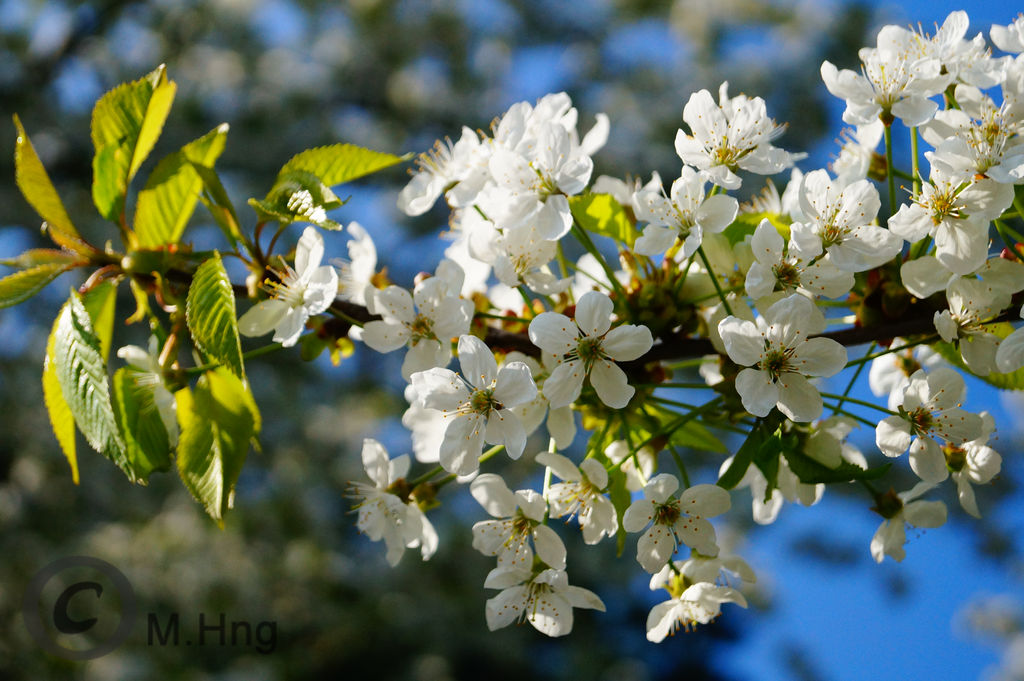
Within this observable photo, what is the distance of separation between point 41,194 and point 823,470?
0.54m

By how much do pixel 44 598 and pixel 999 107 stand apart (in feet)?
11.3

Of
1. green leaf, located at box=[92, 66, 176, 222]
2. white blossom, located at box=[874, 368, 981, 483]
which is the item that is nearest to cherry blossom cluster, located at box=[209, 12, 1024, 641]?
white blossom, located at box=[874, 368, 981, 483]

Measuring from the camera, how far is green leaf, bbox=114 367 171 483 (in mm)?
483

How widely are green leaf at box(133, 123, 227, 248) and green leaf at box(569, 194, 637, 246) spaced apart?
0.24 meters

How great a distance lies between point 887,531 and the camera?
57cm

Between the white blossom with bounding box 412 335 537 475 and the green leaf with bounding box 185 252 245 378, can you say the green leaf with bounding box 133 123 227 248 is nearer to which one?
the green leaf with bounding box 185 252 245 378

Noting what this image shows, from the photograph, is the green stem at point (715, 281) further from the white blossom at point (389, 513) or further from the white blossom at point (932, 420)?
the white blossom at point (389, 513)

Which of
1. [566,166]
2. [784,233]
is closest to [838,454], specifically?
[784,233]

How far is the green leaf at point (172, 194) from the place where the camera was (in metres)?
0.53

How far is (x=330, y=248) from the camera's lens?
13.1 ft

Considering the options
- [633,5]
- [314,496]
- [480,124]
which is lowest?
[314,496]

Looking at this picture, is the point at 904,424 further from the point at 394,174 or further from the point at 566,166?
the point at 394,174

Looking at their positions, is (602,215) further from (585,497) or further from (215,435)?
(215,435)

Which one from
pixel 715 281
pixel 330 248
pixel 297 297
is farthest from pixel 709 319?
pixel 330 248
